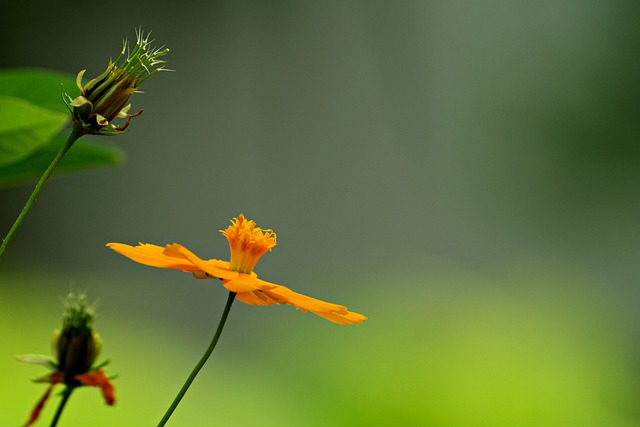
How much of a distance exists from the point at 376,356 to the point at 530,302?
0.41m

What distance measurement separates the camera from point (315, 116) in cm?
201

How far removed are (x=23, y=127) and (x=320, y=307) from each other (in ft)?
0.36

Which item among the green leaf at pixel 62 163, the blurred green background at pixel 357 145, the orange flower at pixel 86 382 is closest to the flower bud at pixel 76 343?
the orange flower at pixel 86 382

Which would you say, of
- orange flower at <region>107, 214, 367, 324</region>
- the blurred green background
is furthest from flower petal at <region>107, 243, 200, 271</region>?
the blurred green background

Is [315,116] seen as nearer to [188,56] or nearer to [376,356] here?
[188,56]

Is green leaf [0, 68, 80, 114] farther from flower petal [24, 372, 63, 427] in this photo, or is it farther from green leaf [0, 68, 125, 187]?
flower petal [24, 372, 63, 427]

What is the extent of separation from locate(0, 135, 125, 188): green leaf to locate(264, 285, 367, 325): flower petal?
0.11 m

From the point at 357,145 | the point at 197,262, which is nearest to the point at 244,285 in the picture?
the point at 197,262

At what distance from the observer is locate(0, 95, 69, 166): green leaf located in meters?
0.24

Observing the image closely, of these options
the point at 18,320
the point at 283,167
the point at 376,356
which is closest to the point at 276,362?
the point at 376,356

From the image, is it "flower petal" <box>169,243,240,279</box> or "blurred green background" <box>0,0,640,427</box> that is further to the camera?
"blurred green background" <box>0,0,640,427</box>

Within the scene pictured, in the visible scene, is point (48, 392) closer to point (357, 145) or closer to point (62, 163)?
point (62, 163)

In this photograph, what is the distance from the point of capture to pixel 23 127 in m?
0.24

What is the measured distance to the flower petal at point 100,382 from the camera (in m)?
0.15
